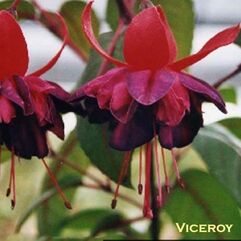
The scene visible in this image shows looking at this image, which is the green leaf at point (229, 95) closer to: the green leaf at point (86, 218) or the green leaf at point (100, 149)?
the green leaf at point (86, 218)

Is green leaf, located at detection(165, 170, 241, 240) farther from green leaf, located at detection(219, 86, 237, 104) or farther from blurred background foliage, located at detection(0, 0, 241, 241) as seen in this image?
green leaf, located at detection(219, 86, 237, 104)

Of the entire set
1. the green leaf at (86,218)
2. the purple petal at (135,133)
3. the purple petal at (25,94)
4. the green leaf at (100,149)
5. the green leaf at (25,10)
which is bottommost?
the green leaf at (86,218)

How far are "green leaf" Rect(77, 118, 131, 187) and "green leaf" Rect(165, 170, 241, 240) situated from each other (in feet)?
0.81

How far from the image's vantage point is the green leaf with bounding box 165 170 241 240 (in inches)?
43.2

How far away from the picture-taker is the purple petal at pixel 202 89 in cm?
77

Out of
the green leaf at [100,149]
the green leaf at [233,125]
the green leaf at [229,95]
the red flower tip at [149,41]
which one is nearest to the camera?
the red flower tip at [149,41]

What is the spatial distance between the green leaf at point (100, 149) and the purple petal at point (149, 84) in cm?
15

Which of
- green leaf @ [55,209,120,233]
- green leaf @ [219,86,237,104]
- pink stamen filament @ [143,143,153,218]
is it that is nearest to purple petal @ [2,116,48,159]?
pink stamen filament @ [143,143,153,218]

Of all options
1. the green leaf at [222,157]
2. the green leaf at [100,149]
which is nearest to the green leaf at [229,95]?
the green leaf at [222,157]

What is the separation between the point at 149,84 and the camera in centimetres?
75

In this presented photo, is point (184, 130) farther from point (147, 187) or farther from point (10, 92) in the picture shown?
point (10, 92)

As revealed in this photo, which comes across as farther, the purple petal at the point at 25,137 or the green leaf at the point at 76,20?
the green leaf at the point at 76,20

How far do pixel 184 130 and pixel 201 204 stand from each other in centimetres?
37

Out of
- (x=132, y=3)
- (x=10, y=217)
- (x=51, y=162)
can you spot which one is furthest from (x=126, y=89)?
(x=10, y=217)
